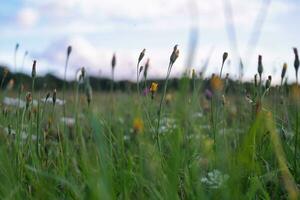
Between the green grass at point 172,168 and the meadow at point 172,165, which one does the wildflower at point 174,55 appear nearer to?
the meadow at point 172,165

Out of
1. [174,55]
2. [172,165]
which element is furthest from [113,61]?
[172,165]

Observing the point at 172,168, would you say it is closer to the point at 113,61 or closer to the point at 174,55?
the point at 174,55

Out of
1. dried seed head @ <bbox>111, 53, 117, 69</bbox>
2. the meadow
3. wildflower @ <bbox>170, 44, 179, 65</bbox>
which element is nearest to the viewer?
the meadow

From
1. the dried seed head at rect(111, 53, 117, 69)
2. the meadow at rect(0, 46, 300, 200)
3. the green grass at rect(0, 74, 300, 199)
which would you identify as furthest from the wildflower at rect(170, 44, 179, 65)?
the dried seed head at rect(111, 53, 117, 69)

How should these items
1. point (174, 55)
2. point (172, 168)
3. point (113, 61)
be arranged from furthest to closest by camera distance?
1. point (113, 61)
2. point (174, 55)
3. point (172, 168)

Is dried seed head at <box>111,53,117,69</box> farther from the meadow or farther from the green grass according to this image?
the green grass

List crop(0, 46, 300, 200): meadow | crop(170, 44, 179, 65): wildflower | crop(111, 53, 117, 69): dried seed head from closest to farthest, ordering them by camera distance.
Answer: crop(0, 46, 300, 200): meadow
crop(170, 44, 179, 65): wildflower
crop(111, 53, 117, 69): dried seed head

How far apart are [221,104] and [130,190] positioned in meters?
0.71

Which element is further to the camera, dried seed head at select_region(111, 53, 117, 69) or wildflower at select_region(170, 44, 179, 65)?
dried seed head at select_region(111, 53, 117, 69)

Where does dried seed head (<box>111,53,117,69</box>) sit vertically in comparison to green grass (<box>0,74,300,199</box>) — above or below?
above

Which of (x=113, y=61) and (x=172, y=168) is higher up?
(x=113, y=61)

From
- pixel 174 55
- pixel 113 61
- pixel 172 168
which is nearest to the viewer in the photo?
pixel 172 168

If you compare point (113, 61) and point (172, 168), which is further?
point (113, 61)

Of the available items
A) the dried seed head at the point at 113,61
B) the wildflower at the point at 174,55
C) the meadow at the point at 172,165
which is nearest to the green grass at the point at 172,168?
the meadow at the point at 172,165
